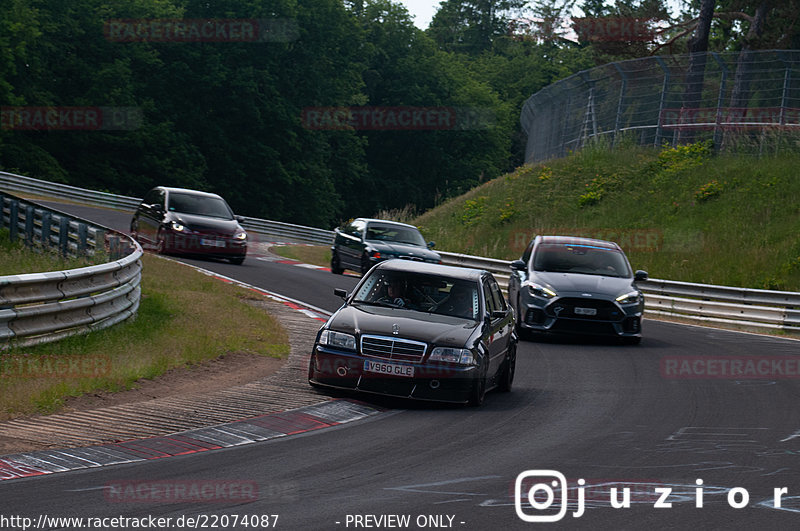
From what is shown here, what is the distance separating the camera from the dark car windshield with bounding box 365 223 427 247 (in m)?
27.2

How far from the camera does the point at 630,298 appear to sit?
17000 mm

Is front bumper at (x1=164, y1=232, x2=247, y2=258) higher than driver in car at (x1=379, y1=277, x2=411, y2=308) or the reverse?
the reverse

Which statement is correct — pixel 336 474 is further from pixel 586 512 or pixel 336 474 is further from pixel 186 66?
pixel 186 66

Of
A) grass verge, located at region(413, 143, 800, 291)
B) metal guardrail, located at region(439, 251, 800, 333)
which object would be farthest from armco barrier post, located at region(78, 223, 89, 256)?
grass verge, located at region(413, 143, 800, 291)

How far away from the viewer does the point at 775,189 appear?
1227 inches

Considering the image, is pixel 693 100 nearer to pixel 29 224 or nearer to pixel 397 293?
pixel 29 224

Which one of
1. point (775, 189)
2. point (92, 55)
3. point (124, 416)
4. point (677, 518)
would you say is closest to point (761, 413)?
point (677, 518)

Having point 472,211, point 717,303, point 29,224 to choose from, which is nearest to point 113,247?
point 29,224

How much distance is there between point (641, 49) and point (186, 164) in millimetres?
31236

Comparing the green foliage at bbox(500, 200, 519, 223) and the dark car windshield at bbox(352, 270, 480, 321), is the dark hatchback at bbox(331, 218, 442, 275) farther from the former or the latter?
the dark car windshield at bbox(352, 270, 480, 321)

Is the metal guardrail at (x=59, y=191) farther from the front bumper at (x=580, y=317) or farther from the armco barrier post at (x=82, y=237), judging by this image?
the front bumper at (x=580, y=317)

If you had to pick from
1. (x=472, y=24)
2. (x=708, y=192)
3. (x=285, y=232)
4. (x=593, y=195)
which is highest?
(x=472, y=24)

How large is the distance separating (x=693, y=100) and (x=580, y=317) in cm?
1878

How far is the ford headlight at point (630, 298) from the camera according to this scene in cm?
1687
